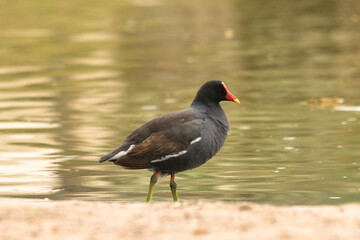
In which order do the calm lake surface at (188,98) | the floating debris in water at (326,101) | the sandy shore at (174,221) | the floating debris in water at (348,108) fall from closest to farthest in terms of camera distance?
1. the sandy shore at (174,221)
2. the calm lake surface at (188,98)
3. the floating debris in water at (348,108)
4. the floating debris in water at (326,101)

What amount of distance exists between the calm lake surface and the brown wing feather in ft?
3.69

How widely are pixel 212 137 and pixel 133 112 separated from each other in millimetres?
7243

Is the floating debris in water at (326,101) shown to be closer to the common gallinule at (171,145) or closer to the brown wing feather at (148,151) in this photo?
the common gallinule at (171,145)

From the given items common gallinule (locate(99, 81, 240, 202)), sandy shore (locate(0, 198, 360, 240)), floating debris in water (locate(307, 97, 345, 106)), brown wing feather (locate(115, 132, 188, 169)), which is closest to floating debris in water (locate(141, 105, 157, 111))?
floating debris in water (locate(307, 97, 345, 106))

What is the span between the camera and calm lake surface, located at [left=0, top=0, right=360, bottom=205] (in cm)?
1026

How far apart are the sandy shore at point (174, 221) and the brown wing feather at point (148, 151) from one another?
88cm

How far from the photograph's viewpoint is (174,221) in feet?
22.2

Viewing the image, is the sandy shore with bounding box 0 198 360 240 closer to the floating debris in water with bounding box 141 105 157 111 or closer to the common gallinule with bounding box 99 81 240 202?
the common gallinule with bounding box 99 81 240 202

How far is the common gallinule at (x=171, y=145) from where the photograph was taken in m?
8.37

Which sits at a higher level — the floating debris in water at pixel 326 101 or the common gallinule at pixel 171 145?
the common gallinule at pixel 171 145

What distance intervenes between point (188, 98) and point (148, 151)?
879cm

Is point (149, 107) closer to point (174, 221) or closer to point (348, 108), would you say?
point (348, 108)

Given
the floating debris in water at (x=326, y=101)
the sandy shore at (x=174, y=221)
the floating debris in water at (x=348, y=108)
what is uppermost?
the sandy shore at (x=174, y=221)

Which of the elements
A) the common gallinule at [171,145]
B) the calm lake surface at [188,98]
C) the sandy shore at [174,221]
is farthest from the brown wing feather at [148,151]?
the calm lake surface at [188,98]
